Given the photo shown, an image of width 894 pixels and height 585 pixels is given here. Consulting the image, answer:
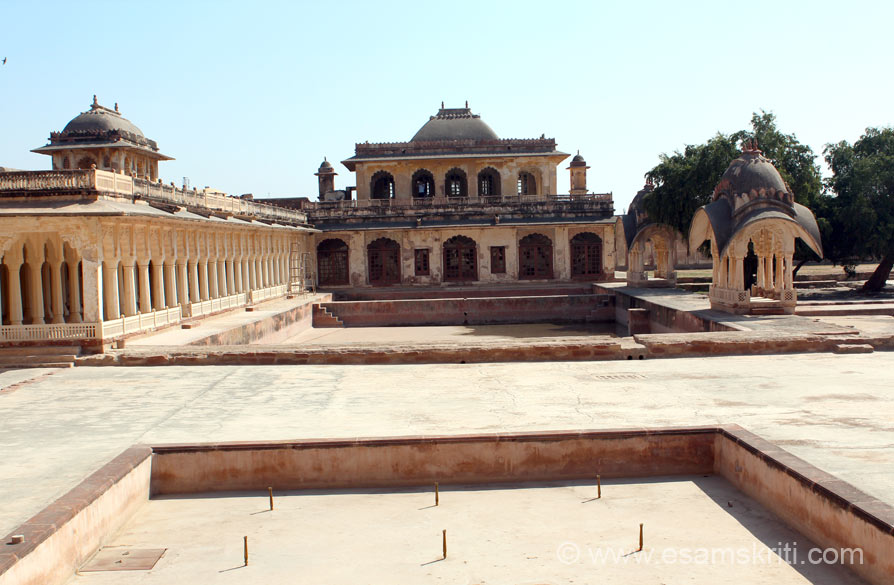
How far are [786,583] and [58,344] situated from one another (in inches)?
487

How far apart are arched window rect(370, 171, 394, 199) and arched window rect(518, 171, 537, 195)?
19.0 ft

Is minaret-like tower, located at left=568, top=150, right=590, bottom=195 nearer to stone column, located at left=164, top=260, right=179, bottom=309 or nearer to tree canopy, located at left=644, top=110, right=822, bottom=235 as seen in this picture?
tree canopy, located at left=644, top=110, right=822, bottom=235

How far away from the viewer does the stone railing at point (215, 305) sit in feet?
66.1

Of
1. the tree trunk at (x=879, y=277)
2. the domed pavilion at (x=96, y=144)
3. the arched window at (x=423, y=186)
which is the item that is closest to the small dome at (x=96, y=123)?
the domed pavilion at (x=96, y=144)

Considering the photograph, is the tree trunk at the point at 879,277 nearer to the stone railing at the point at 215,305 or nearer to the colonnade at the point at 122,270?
the stone railing at the point at 215,305

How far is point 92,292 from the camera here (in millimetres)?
14844

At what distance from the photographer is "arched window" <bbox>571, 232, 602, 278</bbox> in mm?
34000

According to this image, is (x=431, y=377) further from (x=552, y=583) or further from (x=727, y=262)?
(x=727, y=262)

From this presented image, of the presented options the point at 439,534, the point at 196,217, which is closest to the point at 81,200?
the point at 196,217

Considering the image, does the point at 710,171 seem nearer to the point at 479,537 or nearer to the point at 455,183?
the point at 455,183

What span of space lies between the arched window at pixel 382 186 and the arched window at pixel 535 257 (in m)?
7.24

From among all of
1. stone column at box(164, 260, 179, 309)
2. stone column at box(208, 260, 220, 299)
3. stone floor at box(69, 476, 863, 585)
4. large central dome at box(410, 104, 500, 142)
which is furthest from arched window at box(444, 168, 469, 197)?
stone floor at box(69, 476, 863, 585)

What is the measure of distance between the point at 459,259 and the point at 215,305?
557 inches

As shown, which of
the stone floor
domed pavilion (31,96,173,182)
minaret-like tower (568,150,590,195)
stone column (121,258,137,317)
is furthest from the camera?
minaret-like tower (568,150,590,195)
